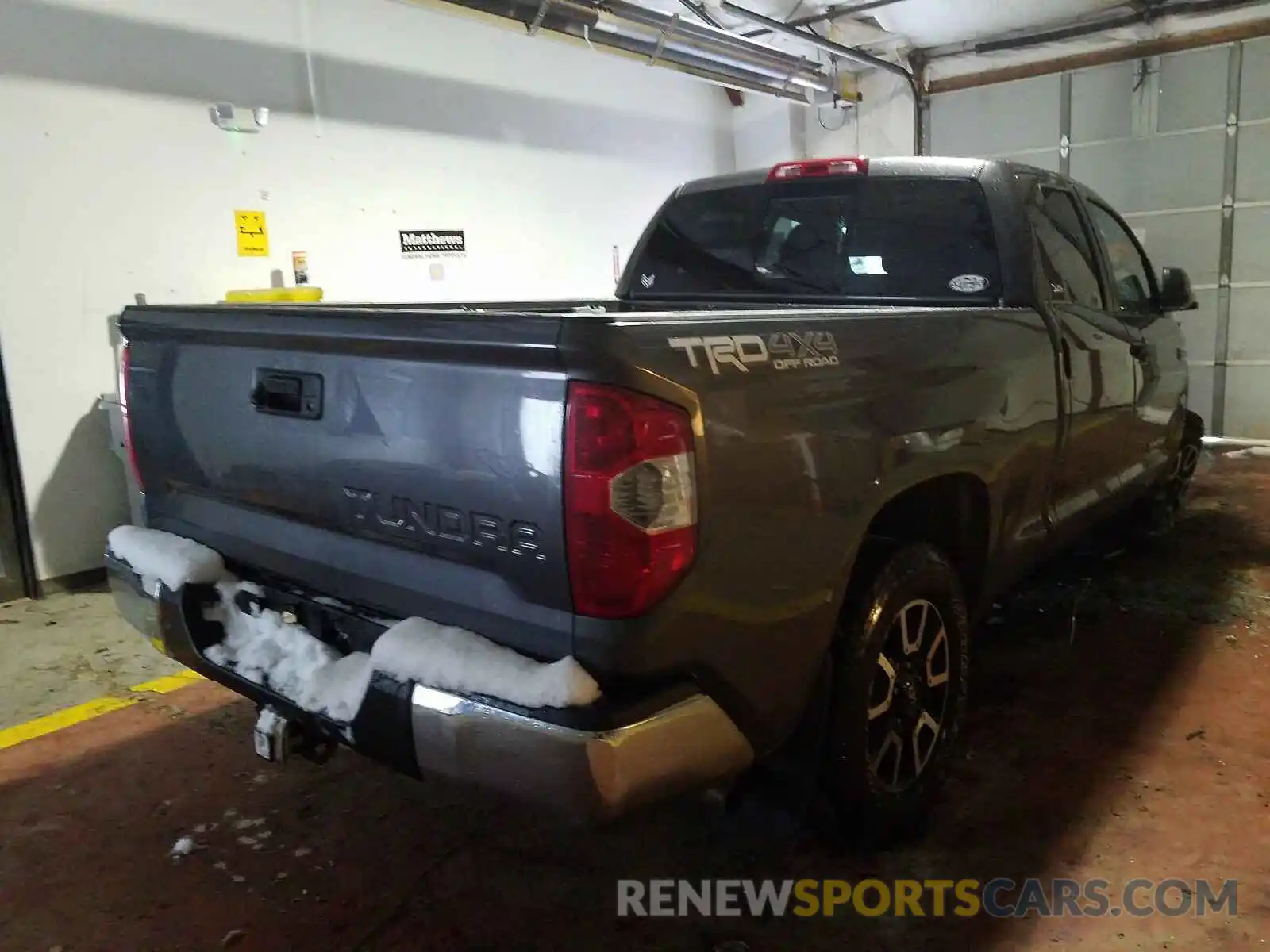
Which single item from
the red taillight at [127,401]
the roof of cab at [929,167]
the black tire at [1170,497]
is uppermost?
the roof of cab at [929,167]

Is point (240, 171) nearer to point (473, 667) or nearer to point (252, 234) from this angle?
point (252, 234)

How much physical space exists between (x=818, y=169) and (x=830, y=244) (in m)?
0.26

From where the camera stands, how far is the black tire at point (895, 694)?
2027 millimetres

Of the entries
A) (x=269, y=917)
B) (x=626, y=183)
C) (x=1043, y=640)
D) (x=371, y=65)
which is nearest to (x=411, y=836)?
(x=269, y=917)

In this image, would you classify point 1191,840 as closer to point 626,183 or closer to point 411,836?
point 411,836

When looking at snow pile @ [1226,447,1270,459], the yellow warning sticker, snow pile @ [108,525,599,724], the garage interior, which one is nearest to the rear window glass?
the garage interior

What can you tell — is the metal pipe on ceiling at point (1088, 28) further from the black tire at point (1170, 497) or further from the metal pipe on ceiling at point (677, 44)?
the black tire at point (1170, 497)

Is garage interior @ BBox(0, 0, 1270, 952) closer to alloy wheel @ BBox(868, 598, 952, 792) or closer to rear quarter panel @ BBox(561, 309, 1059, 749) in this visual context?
alloy wheel @ BBox(868, 598, 952, 792)

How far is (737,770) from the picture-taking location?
5.62ft

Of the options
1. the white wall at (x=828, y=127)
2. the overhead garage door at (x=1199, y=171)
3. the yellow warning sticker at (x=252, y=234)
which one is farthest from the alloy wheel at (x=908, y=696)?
the white wall at (x=828, y=127)

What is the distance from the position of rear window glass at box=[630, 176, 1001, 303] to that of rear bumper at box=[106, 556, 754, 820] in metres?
1.81

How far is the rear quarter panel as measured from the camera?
5.04 feet

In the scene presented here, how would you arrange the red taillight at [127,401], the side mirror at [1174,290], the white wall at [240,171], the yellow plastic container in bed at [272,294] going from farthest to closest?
the yellow plastic container in bed at [272,294]
the white wall at [240,171]
the side mirror at [1174,290]
the red taillight at [127,401]

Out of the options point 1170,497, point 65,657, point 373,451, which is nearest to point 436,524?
point 373,451
